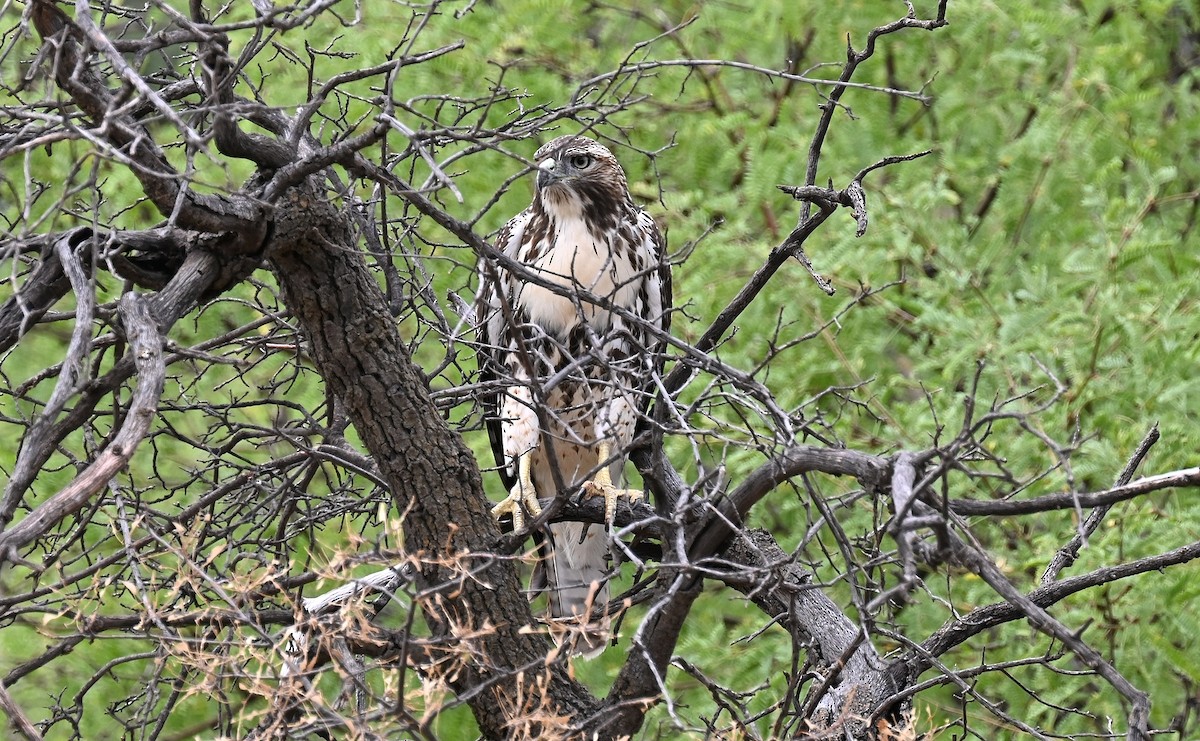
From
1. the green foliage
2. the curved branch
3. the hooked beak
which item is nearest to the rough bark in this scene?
the curved branch

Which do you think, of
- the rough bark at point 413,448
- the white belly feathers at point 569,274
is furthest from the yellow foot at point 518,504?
the rough bark at point 413,448

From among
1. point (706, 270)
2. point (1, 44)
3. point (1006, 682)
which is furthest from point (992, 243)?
point (1, 44)

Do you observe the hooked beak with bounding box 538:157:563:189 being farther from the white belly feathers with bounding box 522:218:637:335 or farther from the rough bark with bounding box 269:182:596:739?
the rough bark with bounding box 269:182:596:739

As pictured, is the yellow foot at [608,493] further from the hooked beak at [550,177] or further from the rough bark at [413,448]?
the hooked beak at [550,177]

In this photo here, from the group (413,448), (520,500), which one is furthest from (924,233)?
(413,448)

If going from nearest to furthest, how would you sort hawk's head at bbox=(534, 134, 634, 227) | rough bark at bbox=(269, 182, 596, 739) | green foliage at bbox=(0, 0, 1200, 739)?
rough bark at bbox=(269, 182, 596, 739) < hawk's head at bbox=(534, 134, 634, 227) < green foliage at bbox=(0, 0, 1200, 739)

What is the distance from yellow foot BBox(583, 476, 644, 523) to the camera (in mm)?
3566

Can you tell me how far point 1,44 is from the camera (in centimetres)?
258

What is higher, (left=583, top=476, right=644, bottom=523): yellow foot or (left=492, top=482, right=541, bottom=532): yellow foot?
(left=492, top=482, right=541, bottom=532): yellow foot

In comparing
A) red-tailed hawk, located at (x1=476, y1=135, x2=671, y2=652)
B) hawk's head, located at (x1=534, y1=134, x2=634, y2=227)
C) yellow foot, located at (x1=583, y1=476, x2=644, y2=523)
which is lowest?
yellow foot, located at (x1=583, y1=476, x2=644, y2=523)

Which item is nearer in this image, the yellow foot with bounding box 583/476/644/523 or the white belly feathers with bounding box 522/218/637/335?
the yellow foot with bounding box 583/476/644/523

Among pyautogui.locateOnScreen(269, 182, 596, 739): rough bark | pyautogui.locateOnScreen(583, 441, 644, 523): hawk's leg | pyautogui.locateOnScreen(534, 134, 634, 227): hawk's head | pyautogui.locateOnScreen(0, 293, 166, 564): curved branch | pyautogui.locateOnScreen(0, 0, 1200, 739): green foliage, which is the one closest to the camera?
pyautogui.locateOnScreen(0, 293, 166, 564): curved branch

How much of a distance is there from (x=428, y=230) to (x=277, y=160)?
11.4ft

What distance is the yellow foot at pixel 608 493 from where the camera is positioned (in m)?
3.57
